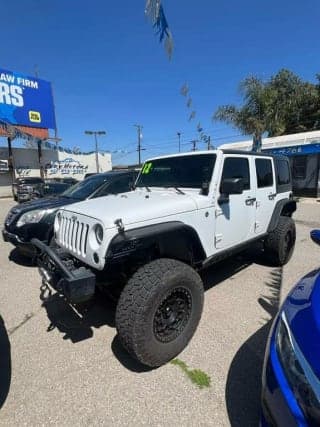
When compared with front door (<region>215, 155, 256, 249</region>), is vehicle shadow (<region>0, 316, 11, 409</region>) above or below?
below

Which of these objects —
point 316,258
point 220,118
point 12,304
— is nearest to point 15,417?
point 12,304

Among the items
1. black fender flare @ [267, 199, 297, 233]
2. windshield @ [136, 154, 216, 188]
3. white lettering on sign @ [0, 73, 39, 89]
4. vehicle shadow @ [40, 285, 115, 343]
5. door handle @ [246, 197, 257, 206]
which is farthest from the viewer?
white lettering on sign @ [0, 73, 39, 89]

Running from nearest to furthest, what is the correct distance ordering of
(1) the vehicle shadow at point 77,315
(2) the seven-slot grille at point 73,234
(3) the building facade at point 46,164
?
(2) the seven-slot grille at point 73,234
(1) the vehicle shadow at point 77,315
(3) the building facade at point 46,164

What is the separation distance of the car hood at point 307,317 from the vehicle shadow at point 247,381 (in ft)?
2.92

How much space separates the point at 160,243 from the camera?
2.68m

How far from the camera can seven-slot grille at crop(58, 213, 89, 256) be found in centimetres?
258

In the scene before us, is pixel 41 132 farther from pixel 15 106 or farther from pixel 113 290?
pixel 113 290

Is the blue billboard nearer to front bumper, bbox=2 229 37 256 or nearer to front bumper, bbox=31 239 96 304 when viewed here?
front bumper, bbox=2 229 37 256

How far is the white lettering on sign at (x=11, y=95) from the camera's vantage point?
21.8 metres

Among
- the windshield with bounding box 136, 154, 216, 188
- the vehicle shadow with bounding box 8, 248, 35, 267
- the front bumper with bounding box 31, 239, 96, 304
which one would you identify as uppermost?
the windshield with bounding box 136, 154, 216, 188

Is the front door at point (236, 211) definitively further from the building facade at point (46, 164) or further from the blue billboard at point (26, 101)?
the building facade at point (46, 164)

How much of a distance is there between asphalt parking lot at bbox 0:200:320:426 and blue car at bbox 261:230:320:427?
0.69 m

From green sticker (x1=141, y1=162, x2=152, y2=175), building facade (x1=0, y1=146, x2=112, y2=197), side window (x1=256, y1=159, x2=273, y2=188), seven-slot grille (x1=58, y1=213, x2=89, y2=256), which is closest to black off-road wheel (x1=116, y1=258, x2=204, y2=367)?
seven-slot grille (x1=58, y1=213, x2=89, y2=256)

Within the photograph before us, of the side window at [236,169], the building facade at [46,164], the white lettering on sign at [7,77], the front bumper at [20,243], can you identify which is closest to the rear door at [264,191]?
the side window at [236,169]
